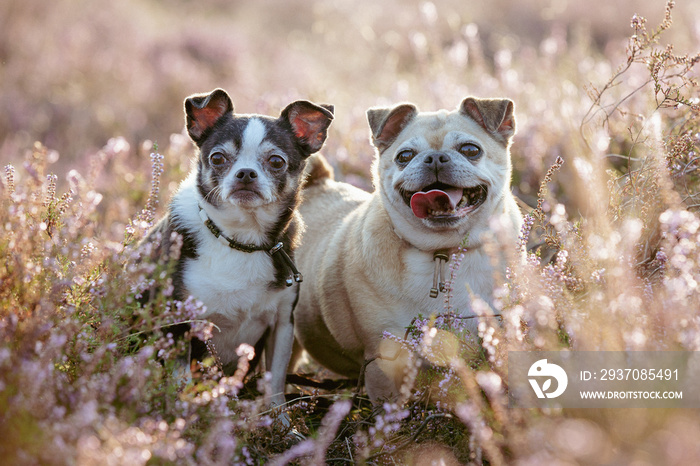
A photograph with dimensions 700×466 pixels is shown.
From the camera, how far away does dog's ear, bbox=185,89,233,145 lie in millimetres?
3971

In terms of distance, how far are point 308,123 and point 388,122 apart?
514mm

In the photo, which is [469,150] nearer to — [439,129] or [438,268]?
[439,129]

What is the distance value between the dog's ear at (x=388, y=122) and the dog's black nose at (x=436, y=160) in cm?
57

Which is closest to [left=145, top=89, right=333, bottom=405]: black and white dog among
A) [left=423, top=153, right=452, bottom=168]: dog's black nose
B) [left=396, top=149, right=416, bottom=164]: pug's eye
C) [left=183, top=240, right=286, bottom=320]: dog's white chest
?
[left=183, top=240, right=286, bottom=320]: dog's white chest

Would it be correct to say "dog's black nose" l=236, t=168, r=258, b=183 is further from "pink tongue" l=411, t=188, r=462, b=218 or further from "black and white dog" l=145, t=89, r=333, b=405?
"pink tongue" l=411, t=188, r=462, b=218

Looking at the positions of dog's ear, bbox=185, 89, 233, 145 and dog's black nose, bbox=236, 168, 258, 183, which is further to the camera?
dog's ear, bbox=185, 89, 233, 145

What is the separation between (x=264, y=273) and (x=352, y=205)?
140 cm

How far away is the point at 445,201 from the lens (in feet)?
12.0

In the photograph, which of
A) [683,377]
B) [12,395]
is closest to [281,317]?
[12,395]

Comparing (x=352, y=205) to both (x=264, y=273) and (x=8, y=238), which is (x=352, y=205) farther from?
(x=8, y=238)

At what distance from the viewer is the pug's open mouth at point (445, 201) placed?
3.61 meters

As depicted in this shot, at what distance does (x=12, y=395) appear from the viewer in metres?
2.06

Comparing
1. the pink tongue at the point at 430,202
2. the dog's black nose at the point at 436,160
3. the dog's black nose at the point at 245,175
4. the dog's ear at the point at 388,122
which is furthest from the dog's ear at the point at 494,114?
the dog's black nose at the point at 245,175

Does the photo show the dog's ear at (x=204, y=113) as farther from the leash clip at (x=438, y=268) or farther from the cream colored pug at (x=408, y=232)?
the leash clip at (x=438, y=268)
